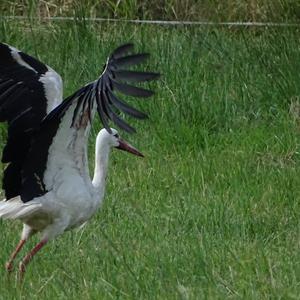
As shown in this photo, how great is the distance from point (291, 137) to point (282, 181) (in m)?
0.82

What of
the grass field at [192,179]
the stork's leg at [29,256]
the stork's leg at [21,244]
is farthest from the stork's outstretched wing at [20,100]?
the grass field at [192,179]

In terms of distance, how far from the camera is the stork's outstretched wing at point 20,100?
638 centimetres


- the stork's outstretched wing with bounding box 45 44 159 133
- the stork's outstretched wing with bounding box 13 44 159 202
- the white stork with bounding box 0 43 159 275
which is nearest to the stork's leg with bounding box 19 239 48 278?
the white stork with bounding box 0 43 159 275

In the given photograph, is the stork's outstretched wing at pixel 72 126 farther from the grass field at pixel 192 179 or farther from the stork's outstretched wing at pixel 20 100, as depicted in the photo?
the grass field at pixel 192 179

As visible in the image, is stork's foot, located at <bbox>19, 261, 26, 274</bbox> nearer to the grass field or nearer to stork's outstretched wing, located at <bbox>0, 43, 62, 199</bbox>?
the grass field

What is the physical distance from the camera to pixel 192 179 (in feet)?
25.7

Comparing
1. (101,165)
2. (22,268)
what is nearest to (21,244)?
(22,268)

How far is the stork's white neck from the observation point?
6.71 m

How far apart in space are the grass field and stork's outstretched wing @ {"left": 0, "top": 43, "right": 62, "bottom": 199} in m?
0.48

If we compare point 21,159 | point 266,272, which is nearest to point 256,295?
point 266,272

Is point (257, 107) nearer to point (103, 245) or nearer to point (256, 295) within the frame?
point (103, 245)

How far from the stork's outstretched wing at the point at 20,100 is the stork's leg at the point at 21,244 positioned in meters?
0.19

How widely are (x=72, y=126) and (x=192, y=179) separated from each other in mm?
1679

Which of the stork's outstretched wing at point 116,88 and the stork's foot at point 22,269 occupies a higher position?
the stork's outstretched wing at point 116,88
